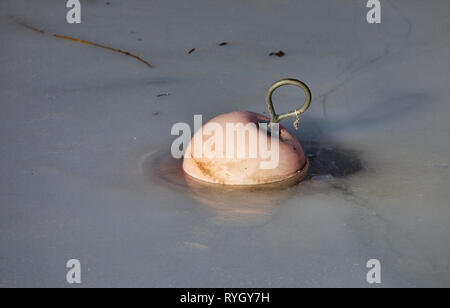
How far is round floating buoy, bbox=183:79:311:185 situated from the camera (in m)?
2.83

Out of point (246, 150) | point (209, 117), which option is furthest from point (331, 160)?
point (209, 117)

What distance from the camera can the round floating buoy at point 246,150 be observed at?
2832 mm

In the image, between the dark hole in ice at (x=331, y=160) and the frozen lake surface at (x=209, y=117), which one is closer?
the frozen lake surface at (x=209, y=117)

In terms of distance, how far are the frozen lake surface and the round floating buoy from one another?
0.09 meters

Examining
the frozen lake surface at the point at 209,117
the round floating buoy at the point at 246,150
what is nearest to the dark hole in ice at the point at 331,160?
the frozen lake surface at the point at 209,117

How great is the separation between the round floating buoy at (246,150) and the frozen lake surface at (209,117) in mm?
87

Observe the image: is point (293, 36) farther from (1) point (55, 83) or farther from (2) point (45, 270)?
(2) point (45, 270)

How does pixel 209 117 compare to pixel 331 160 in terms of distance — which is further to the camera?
pixel 209 117

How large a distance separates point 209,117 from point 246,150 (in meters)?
0.96

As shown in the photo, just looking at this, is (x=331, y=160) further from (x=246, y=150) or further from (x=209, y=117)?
(x=209, y=117)

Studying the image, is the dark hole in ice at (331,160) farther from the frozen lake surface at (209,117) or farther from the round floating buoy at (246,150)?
the round floating buoy at (246,150)

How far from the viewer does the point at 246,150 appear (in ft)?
9.27

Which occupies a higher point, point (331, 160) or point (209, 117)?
point (209, 117)

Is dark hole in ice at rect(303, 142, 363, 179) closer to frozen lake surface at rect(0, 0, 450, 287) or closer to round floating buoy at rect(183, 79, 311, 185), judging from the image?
frozen lake surface at rect(0, 0, 450, 287)
